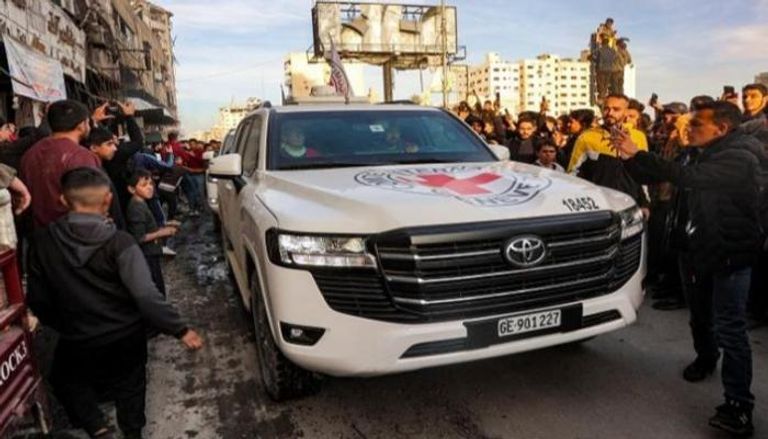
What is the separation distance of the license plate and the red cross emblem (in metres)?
0.65

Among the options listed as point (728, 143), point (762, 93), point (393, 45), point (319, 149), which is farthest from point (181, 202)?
point (393, 45)

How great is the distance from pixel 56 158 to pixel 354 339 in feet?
7.64

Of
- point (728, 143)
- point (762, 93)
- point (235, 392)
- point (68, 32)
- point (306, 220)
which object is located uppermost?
point (68, 32)

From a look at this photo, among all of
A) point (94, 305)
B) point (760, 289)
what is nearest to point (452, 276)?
point (94, 305)

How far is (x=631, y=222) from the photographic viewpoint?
10.2 feet

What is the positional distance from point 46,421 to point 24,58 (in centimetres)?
778

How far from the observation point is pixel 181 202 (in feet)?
48.4

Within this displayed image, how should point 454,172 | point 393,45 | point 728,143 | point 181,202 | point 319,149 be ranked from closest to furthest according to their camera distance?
point 728,143
point 454,172
point 319,149
point 181,202
point 393,45

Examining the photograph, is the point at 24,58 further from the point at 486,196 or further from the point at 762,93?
the point at 762,93

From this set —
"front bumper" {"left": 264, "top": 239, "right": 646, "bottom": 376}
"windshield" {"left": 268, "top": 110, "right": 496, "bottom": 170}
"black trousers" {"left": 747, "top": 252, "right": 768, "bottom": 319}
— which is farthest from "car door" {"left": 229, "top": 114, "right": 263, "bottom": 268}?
"black trousers" {"left": 747, "top": 252, "right": 768, "bottom": 319}

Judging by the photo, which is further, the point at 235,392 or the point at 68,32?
the point at 68,32

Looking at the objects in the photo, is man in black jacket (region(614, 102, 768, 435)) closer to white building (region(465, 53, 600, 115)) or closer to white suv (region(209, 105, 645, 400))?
white suv (region(209, 105, 645, 400))

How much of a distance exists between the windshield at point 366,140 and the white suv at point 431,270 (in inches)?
22.8

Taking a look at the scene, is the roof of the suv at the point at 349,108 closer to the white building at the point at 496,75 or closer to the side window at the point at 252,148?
the side window at the point at 252,148
